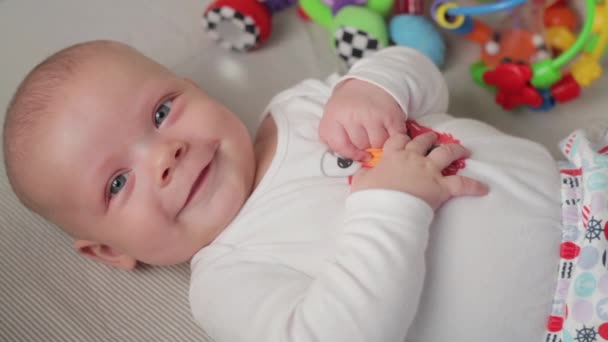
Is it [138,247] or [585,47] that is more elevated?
[585,47]

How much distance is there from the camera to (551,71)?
1.04 metres

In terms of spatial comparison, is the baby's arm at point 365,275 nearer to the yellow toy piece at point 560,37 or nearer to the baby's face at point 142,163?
the baby's face at point 142,163

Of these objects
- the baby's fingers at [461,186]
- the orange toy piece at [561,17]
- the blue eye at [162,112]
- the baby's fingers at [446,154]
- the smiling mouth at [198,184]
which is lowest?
the smiling mouth at [198,184]

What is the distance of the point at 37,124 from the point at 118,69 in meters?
0.13

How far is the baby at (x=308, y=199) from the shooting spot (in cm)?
69

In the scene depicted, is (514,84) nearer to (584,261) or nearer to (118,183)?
(584,261)

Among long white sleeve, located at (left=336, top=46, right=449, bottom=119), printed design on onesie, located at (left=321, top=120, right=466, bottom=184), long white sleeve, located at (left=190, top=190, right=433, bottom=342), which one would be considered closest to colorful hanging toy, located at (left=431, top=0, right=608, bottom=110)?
long white sleeve, located at (left=336, top=46, right=449, bottom=119)

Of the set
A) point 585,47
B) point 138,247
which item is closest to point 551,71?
point 585,47

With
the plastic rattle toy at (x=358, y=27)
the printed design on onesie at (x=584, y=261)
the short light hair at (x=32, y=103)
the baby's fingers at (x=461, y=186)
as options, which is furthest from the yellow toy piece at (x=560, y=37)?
the short light hair at (x=32, y=103)

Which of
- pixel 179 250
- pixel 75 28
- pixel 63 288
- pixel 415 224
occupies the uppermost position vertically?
pixel 75 28

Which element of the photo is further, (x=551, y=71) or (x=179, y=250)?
(x=551, y=71)

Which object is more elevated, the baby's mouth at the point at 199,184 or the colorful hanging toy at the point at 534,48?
the colorful hanging toy at the point at 534,48

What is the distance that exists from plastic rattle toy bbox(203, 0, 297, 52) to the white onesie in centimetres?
37

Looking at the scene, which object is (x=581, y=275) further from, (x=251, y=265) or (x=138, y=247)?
(x=138, y=247)
